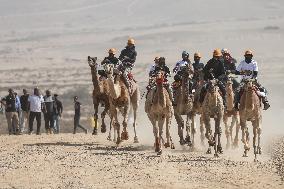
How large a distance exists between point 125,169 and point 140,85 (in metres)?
53.4

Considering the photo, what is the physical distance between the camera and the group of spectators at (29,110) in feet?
108

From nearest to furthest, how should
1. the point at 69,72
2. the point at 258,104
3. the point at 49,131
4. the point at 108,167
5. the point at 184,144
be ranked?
the point at 108,167
the point at 258,104
the point at 184,144
the point at 49,131
the point at 69,72

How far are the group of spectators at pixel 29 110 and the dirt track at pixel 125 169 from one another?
828 centimetres

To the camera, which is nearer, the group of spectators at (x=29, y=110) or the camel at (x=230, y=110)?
the camel at (x=230, y=110)

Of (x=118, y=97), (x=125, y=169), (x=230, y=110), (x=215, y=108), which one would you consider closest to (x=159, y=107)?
(x=215, y=108)

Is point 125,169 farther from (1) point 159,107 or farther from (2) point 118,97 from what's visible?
(2) point 118,97

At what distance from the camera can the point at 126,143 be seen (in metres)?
26.6

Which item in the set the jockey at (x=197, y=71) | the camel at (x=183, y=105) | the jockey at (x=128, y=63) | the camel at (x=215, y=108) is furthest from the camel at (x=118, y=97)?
the camel at (x=215, y=108)

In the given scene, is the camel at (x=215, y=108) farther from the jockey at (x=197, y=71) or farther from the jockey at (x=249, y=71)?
the jockey at (x=197, y=71)

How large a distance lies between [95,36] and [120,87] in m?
142

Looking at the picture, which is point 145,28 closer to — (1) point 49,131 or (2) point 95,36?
(2) point 95,36

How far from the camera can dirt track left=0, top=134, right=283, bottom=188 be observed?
16953 millimetres

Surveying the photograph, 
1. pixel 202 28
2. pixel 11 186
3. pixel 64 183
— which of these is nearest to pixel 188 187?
pixel 64 183

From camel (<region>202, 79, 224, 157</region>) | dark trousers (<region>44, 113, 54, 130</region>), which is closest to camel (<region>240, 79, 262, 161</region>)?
camel (<region>202, 79, 224, 157</region>)
